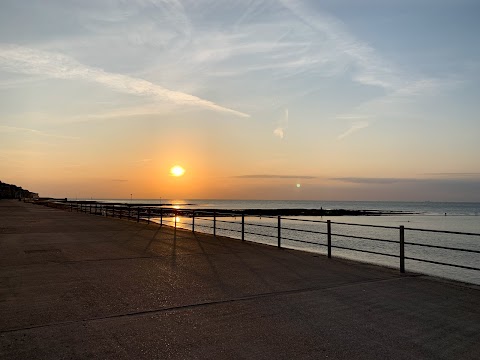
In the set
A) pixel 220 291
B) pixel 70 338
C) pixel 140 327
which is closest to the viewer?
pixel 70 338

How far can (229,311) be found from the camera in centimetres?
639

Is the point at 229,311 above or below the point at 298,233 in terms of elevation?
above

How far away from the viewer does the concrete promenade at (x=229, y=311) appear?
4.88 metres

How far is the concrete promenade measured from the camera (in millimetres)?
4875

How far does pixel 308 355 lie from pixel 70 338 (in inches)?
119

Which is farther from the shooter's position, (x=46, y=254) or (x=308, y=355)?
(x=46, y=254)

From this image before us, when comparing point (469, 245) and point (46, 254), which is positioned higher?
point (46, 254)

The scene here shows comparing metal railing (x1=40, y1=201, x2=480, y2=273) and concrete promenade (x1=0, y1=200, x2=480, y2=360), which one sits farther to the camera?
metal railing (x1=40, y1=201, x2=480, y2=273)

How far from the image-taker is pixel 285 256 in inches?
490

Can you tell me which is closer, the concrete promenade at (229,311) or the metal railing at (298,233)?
the concrete promenade at (229,311)

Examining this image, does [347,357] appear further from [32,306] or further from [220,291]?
[32,306]

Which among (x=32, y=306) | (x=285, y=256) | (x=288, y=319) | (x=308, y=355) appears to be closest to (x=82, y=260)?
(x=32, y=306)

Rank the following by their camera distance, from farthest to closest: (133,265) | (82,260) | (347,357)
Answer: (82,260), (133,265), (347,357)

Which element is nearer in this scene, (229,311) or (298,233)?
(229,311)
